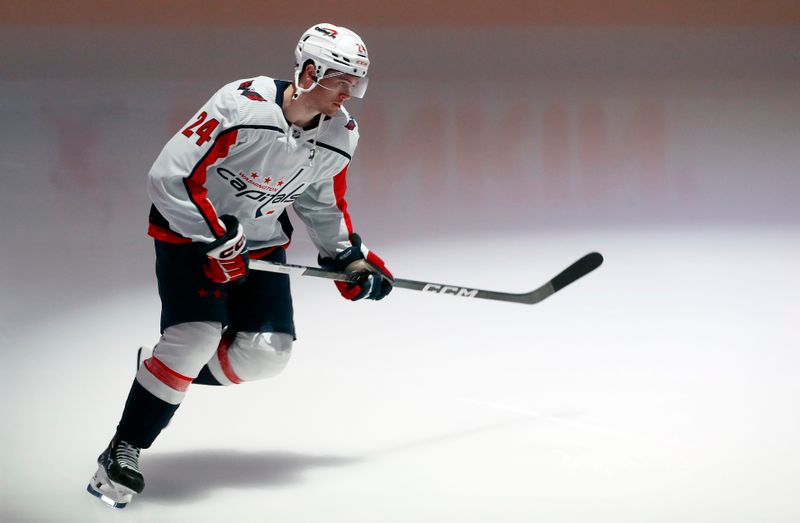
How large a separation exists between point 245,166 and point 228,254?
19cm

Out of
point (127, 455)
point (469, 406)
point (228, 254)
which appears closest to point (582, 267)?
point (469, 406)

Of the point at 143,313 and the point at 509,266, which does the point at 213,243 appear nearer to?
the point at 143,313

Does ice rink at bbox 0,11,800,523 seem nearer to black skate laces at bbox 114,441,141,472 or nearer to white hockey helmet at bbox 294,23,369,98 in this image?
black skate laces at bbox 114,441,141,472

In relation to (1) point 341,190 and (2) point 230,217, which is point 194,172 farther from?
(1) point 341,190

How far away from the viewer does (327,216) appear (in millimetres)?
2500

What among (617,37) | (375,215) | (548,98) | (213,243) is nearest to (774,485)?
(213,243)

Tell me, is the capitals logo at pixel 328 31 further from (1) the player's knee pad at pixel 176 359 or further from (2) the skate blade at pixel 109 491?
(2) the skate blade at pixel 109 491

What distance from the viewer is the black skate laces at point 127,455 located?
2.23 metres

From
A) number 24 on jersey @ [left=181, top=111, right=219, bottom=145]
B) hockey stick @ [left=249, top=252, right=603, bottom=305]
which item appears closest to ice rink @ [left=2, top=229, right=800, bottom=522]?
hockey stick @ [left=249, top=252, right=603, bottom=305]

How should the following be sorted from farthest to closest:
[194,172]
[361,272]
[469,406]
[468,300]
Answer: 1. [468,300]
2. [469,406]
3. [361,272]
4. [194,172]

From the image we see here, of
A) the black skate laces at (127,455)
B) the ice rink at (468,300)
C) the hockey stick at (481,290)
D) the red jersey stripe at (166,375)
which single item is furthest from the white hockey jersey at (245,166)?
the ice rink at (468,300)

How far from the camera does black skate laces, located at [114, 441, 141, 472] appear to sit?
7.32 ft

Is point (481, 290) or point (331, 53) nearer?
point (331, 53)

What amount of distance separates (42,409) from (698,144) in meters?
3.13
